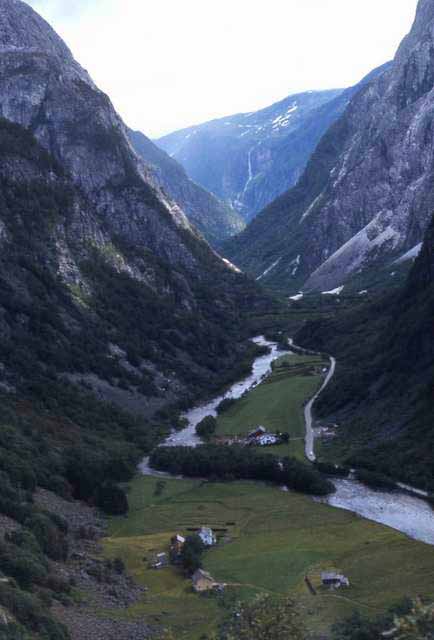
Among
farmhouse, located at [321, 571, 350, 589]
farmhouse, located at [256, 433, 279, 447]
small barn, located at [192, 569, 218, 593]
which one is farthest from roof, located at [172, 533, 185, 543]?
farmhouse, located at [256, 433, 279, 447]

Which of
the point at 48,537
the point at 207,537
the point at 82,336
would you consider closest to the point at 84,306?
the point at 82,336

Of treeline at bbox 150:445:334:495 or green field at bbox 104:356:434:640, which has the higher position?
green field at bbox 104:356:434:640

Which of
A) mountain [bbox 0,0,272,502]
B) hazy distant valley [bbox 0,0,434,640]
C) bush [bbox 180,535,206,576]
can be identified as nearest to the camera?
hazy distant valley [bbox 0,0,434,640]

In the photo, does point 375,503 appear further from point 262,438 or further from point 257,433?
point 257,433

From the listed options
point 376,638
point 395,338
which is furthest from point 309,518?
point 395,338

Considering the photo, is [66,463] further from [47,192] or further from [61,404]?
[47,192]

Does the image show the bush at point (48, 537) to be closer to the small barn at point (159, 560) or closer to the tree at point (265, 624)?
the small barn at point (159, 560)

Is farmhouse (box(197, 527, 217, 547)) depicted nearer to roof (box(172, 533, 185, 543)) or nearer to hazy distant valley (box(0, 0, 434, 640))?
hazy distant valley (box(0, 0, 434, 640))

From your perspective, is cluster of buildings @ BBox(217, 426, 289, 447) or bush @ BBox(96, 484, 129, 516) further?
cluster of buildings @ BBox(217, 426, 289, 447)
